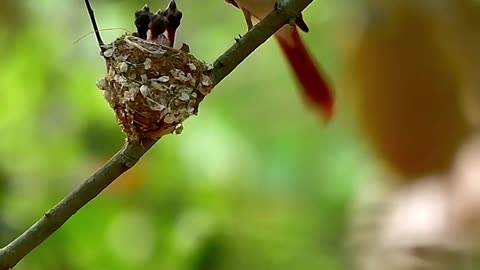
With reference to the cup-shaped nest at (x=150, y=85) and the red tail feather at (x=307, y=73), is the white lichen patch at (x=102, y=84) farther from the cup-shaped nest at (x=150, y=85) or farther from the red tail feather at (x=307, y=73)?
the red tail feather at (x=307, y=73)

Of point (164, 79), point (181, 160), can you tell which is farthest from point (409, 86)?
point (181, 160)

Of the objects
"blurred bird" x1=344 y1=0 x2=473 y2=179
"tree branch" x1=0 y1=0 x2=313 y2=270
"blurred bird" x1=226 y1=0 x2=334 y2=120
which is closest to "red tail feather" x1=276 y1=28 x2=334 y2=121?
"blurred bird" x1=226 y1=0 x2=334 y2=120

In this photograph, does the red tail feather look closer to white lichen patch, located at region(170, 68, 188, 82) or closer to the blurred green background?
the blurred green background

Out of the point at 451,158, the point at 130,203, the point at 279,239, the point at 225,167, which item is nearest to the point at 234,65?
the point at 451,158

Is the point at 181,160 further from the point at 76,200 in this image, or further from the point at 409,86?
the point at 76,200

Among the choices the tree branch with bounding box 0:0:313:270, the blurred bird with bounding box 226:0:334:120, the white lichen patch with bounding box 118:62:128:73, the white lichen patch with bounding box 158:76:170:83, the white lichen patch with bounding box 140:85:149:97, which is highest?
the blurred bird with bounding box 226:0:334:120

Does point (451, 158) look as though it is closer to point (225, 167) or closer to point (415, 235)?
point (415, 235)

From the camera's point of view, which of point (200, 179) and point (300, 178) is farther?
point (300, 178)
